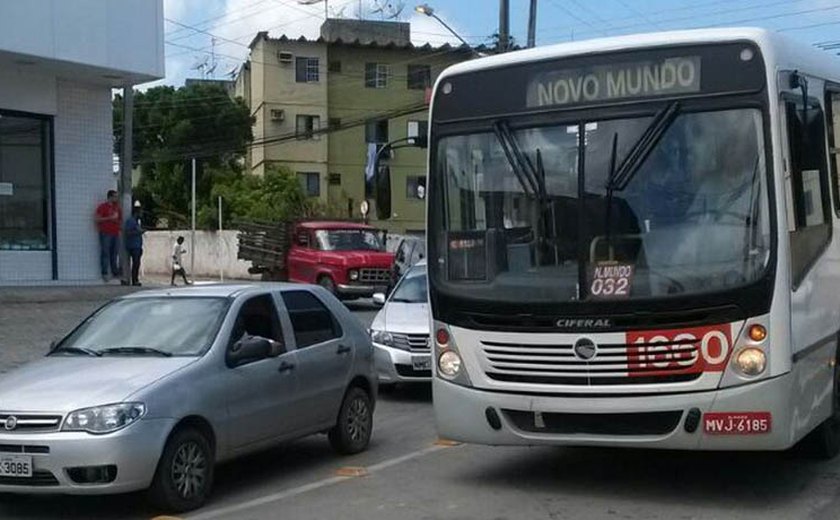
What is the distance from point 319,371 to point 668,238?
3.37 meters

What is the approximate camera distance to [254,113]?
201 feet

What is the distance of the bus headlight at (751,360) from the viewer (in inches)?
296

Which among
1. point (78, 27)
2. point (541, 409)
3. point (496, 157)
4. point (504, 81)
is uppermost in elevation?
point (78, 27)

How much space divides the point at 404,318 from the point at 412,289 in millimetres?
1291

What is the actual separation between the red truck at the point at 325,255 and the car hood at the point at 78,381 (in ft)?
61.2

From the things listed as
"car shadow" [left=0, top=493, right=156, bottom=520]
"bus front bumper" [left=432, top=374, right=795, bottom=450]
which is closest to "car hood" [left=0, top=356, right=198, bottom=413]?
"car shadow" [left=0, top=493, right=156, bottom=520]

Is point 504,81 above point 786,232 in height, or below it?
above

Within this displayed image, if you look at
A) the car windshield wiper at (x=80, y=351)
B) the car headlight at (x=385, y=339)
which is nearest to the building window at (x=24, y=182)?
the car headlight at (x=385, y=339)

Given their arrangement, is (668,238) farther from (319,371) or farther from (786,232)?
(319,371)

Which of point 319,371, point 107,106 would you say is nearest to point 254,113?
point 107,106

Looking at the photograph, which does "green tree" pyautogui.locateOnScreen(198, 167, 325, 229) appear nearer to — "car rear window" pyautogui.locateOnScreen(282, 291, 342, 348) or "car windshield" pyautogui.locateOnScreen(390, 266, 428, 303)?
"car windshield" pyautogui.locateOnScreen(390, 266, 428, 303)

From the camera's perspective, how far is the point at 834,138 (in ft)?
29.8

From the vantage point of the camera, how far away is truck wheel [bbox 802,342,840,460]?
9.11m

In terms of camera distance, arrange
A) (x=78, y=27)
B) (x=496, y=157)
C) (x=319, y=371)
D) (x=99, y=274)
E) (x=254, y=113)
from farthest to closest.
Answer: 1. (x=254, y=113)
2. (x=99, y=274)
3. (x=78, y=27)
4. (x=319, y=371)
5. (x=496, y=157)
